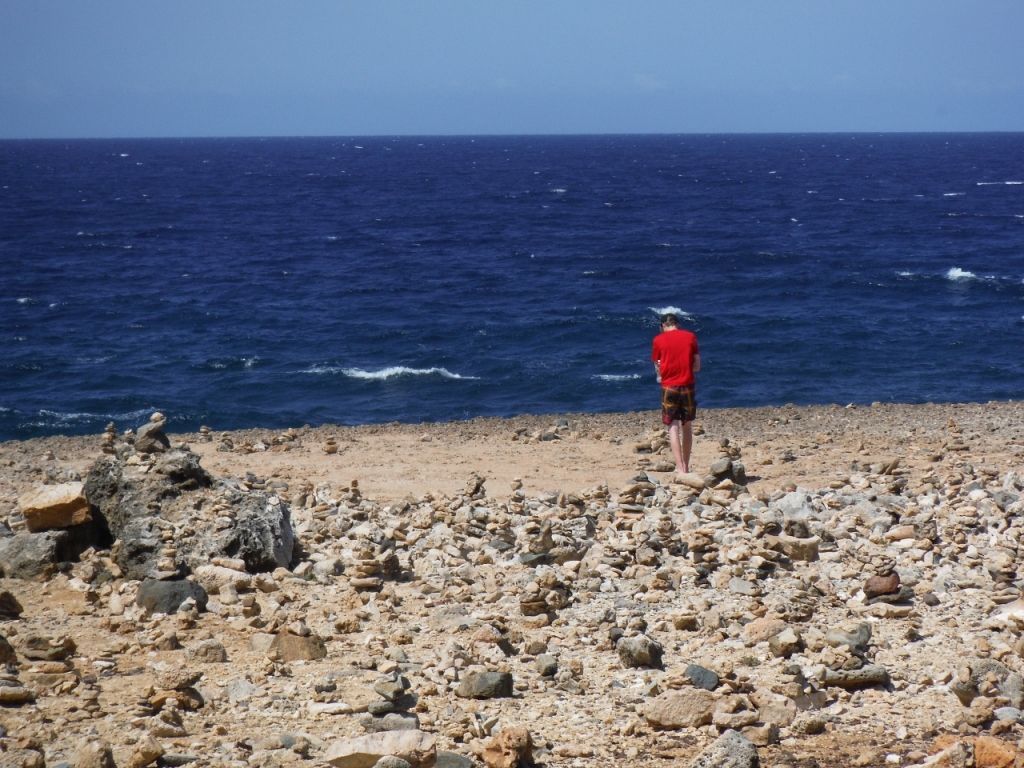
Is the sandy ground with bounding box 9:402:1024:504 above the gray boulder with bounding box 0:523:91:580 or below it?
below

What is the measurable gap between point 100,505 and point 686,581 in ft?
15.5

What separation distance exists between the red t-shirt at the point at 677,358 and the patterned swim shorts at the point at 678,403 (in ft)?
0.22

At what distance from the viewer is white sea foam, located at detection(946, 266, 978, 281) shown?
3978 cm

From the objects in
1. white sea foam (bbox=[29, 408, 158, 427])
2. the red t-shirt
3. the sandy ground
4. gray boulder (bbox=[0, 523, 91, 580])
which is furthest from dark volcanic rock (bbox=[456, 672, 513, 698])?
white sea foam (bbox=[29, 408, 158, 427])

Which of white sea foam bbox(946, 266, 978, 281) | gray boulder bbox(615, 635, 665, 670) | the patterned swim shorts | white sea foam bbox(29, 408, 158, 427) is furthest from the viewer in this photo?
white sea foam bbox(946, 266, 978, 281)

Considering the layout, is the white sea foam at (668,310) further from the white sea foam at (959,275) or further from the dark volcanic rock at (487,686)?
the dark volcanic rock at (487,686)

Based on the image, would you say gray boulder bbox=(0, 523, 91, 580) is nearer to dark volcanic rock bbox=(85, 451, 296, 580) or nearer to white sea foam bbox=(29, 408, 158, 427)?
dark volcanic rock bbox=(85, 451, 296, 580)

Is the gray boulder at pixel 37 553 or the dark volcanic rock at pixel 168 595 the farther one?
Result: the gray boulder at pixel 37 553

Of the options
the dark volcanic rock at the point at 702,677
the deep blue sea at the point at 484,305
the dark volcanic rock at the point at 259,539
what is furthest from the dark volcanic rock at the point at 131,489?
the deep blue sea at the point at 484,305

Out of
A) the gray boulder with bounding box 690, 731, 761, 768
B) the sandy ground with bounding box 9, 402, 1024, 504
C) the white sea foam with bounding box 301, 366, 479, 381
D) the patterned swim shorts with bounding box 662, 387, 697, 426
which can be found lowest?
the white sea foam with bounding box 301, 366, 479, 381

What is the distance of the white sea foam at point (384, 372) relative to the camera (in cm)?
2731

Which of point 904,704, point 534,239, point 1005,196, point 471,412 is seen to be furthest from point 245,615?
point 1005,196

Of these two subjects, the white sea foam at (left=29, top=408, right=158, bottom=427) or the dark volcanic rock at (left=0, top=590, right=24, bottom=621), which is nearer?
the dark volcanic rock at (left=0, top=590, right=24, bottom=621)

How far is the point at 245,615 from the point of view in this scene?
273 inches
